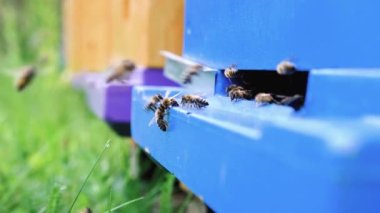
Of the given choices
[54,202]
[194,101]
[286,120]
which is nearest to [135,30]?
[54,202]

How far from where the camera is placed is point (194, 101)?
3.72ft

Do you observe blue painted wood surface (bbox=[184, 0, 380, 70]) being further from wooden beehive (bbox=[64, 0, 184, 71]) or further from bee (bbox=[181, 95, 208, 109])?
wooden beehive (bbox=[64, 0, 184, 71])

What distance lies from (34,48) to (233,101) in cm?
759

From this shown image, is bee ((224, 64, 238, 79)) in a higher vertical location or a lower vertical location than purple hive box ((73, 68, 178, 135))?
higher

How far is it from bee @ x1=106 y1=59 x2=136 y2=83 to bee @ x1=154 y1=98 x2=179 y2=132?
92cm

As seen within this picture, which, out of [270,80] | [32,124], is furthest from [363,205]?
[32,124]

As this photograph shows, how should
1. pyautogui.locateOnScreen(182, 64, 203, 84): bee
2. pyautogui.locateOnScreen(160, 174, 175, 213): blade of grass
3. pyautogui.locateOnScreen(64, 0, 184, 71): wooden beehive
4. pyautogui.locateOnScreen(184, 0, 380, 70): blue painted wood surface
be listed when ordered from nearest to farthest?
pyautogui.locateOnScreen(184, 0, 380, 70): blue painted wood surface
pyautogui.locateOnScreen(182, 64, 203, 84): bee
pyautogui.locateOnScreen(160, 174, 175, 213): blade of grass
pyautogui.locateOnScreen(64, 0, 184, 71): wooden beehive

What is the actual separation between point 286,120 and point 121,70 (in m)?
1.50

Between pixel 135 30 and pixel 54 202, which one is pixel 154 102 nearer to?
pixel 54 202

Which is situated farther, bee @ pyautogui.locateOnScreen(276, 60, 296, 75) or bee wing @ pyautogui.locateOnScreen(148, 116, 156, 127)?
bee wing @ pyautogui.locateOnScreen(148, 116, 156, 127)

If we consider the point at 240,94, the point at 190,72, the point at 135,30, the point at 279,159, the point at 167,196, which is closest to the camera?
the point at 279,159

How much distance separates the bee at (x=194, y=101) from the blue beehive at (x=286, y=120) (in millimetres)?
21

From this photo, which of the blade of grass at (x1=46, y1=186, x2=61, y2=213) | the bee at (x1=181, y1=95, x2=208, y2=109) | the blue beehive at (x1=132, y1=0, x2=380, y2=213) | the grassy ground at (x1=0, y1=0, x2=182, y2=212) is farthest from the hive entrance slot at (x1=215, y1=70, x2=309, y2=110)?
the blade of grass at (x1=46, y1=186, x2=61, y2=213)

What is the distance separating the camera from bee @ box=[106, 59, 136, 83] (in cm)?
212
